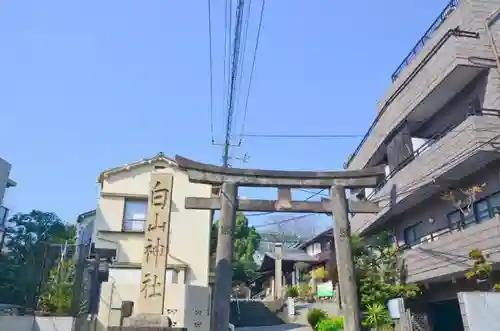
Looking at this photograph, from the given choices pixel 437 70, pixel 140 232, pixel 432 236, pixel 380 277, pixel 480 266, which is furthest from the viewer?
pixel 140 232

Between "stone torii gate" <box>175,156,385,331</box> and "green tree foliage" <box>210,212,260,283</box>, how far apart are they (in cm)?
2469

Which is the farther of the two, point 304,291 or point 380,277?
point 304,291

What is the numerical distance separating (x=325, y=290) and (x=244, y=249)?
59.9 ft

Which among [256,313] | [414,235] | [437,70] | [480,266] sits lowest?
[256,313]

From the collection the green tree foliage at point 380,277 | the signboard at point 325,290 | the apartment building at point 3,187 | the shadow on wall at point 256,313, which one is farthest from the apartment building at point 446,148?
the apartment building at point 3,187

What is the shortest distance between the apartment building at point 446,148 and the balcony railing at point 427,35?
5 cm

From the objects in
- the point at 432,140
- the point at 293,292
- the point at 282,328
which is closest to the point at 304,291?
the point at 293,292

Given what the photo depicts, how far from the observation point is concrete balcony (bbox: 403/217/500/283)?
12.4 m

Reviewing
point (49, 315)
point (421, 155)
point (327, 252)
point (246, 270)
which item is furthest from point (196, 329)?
point (246, 270)

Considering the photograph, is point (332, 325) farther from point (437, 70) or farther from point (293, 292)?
point (437, 70)

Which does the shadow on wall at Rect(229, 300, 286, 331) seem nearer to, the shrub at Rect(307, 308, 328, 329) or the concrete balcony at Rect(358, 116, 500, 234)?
the shrub at Rect(307, 308, 328, 329)

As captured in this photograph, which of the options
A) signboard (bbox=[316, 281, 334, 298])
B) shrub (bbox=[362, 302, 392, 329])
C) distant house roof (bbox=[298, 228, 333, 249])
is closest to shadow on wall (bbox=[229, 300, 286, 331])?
signboard (bbox=[316, 281, 334, 298])

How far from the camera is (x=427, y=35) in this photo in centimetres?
1881

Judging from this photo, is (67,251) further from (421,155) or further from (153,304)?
(421,155)
